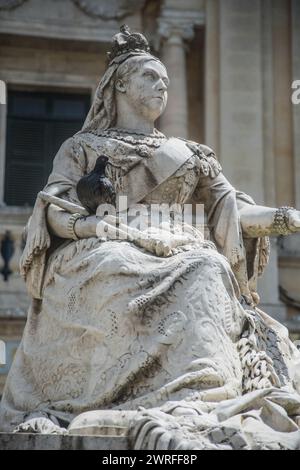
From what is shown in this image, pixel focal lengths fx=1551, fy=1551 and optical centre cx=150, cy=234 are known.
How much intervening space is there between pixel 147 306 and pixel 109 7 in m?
12.0

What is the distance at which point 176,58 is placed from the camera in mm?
18453

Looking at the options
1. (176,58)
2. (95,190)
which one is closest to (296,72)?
(176,58)

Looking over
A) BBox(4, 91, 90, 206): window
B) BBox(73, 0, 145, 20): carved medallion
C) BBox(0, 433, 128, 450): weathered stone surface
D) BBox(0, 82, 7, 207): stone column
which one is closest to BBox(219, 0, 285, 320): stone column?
BBox(73, 0, 145, 20): carved medallion

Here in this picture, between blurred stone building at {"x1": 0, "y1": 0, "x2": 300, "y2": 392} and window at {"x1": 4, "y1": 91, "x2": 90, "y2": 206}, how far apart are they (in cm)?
1

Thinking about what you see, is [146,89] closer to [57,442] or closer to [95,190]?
[95,190]

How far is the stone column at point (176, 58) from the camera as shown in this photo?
18453mm

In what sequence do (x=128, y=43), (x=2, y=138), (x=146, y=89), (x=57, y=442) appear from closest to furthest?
(x=57, y=442), (x=146, y=89), (x=128, y=43), (x=2, y=138)

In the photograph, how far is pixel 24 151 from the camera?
18.4 metres

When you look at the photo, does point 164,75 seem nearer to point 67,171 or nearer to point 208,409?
point 67,171

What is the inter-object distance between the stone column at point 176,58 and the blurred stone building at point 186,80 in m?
0.01

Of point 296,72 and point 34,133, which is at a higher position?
point 296,72
